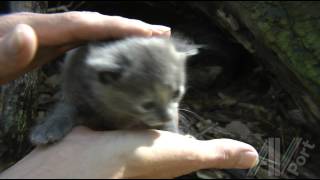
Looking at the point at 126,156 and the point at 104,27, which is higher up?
the point at 104,27

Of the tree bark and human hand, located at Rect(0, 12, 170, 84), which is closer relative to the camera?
→ human hand, located at Rect(0, 12, 170, 84)

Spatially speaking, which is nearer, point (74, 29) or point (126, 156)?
point (126, 156)

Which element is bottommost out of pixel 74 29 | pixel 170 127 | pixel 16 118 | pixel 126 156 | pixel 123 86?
pixel 16 118

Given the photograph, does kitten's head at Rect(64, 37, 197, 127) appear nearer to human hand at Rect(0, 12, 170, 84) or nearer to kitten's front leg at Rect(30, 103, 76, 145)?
human hand at Rect(0, 12, 170, 84)

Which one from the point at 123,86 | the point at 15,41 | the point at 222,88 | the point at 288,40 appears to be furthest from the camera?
the point at 222,88

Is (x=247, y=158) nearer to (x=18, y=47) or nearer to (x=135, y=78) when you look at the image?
(x=135, y=78)

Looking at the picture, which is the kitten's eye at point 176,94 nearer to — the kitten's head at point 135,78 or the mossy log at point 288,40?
the kitten's head at point 135,78

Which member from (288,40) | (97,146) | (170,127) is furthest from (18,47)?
(288,40)

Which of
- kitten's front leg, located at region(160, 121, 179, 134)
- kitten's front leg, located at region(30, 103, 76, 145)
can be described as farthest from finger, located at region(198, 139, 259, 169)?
kitten's front leg, located at region(30, 103, 76, 145)
